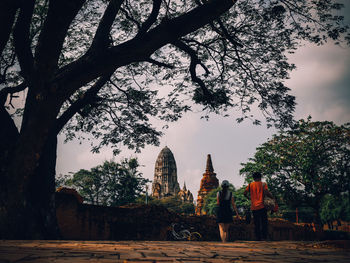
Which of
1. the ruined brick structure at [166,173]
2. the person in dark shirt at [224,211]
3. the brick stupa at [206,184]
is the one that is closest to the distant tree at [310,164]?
the person in dark shirt at [224,211]

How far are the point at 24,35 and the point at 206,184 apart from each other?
175 feet

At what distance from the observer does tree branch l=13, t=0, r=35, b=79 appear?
5.94 m

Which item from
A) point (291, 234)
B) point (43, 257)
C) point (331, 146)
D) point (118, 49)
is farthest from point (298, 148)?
point (43, 257)

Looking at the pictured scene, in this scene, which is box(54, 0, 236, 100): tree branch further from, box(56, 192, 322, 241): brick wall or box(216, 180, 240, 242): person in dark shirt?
box(56, 192, 322, 241): brick wall

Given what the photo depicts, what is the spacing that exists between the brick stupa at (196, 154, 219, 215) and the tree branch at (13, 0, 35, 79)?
162 ft

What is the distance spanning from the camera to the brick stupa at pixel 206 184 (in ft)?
176

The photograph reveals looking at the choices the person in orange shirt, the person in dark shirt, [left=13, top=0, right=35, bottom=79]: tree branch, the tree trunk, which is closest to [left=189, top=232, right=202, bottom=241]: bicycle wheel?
the person in orange shirt

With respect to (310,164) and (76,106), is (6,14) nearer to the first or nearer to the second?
(76,106)

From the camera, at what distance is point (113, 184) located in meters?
33.2

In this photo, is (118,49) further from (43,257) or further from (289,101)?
(289,101)

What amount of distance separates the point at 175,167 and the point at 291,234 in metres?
73.9

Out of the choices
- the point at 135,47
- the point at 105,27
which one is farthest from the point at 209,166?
the point at 135,47

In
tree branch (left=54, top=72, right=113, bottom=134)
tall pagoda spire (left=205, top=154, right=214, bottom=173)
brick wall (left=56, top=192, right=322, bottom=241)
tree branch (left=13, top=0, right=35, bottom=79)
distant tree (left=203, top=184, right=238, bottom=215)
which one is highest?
tall pagoda spire (left=205, top=154, right=214, bottom=173)

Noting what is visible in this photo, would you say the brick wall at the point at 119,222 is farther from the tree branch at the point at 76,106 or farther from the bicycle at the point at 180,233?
the tree branch at the point at 76,106
